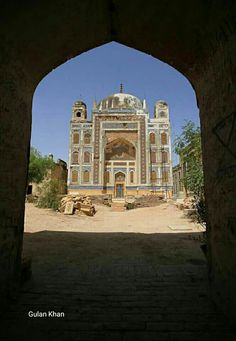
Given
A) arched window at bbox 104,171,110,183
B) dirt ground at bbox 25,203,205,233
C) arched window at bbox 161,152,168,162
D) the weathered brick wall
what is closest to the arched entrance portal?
arched window at bbox 104,171,110,183

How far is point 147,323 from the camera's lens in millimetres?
2178

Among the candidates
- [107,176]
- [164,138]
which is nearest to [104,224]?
[107,176]

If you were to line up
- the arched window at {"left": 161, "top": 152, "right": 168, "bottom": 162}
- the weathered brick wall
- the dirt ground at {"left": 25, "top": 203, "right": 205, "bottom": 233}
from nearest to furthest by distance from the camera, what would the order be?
the weathered brick wall, the dirt ground at {"left": 25, "top": 203, "right": 205, "bottom": 233}, the arched window at {"left": 161, "top": 152, "right": 168, "bottom": 162}

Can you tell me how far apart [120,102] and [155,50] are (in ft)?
111

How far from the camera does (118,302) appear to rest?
260 cm

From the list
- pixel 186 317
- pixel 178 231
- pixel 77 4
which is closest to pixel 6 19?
pixel 77 4

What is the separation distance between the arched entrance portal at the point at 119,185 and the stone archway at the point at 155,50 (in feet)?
91.3

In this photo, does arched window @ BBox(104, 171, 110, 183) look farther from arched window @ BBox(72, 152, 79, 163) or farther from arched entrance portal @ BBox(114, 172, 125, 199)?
arched window @ BBox(72, 152, 79, 163)

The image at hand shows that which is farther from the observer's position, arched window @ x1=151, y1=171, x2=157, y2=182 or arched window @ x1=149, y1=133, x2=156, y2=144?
arched window @ x1=149, y1=133, x2=156, y2=144

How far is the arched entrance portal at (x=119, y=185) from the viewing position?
30741 millimetres

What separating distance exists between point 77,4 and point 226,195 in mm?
2579

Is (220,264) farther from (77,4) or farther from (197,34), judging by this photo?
(77,4)

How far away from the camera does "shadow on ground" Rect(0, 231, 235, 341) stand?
6.66 feet

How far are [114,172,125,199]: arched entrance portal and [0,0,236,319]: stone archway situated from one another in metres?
27.8
